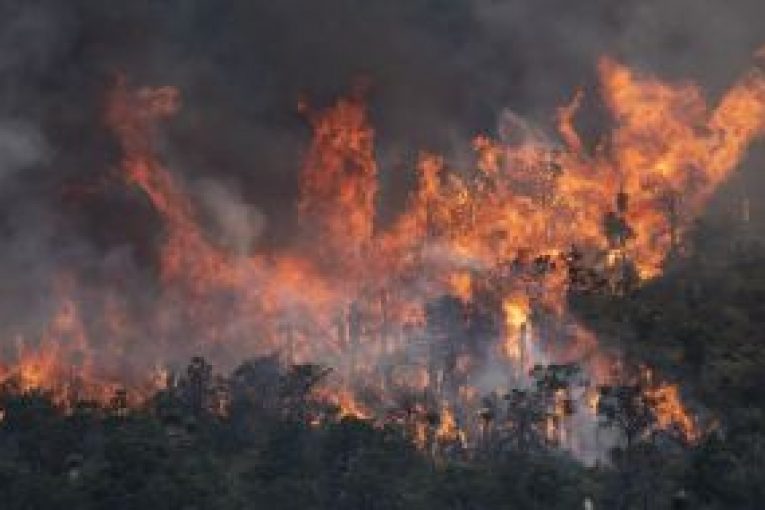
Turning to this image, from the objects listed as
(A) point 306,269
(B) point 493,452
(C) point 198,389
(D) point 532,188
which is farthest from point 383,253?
(B) point 493,452

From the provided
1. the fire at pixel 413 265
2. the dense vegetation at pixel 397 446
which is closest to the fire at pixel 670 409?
the dense vegetation at pixel 397 446

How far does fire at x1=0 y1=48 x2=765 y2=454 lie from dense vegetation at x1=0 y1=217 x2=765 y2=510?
14615mm

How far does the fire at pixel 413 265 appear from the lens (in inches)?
6678

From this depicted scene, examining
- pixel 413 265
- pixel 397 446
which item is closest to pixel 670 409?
pixel 397 446

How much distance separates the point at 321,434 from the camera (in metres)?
136

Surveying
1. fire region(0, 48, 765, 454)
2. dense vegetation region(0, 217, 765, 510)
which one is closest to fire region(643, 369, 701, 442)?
dense vegetation region(0, 217, 765, 510)

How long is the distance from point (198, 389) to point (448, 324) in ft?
134

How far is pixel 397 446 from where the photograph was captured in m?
127

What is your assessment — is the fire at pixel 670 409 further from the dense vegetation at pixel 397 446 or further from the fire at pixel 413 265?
the fire at pixel 413 265

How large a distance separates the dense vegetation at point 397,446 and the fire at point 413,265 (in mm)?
14615

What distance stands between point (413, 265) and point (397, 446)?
60.5 metres

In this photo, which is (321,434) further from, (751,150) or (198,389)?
(751,150)

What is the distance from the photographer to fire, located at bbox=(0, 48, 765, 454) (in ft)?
557

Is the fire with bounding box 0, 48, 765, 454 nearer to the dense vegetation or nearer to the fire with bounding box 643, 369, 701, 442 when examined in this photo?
the dense vegetation
